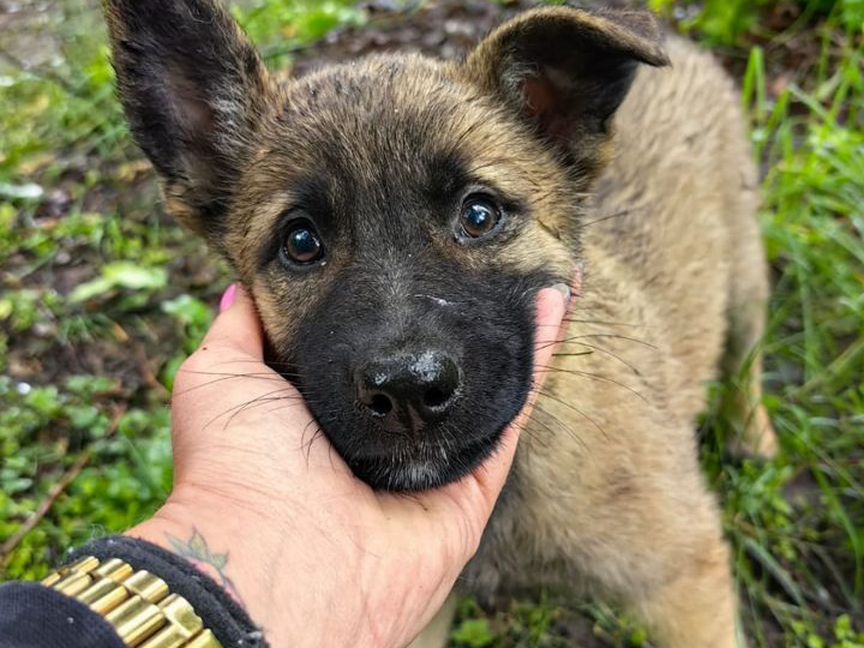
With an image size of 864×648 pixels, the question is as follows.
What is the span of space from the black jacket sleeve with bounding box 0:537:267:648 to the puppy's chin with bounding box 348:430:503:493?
0.54 m

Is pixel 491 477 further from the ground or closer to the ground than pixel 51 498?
further from the ground

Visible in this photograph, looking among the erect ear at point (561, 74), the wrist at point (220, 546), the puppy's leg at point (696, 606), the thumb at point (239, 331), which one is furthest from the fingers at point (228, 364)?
the puppy's leg at point (696, 606)

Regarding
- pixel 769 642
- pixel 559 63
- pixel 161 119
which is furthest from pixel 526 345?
pixel 769 642

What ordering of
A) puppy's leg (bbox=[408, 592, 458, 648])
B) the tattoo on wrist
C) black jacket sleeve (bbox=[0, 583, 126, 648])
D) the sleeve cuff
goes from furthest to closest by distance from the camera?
puppy's leg (bbox=[408, 592, 458, 648]) → the tattoo on wrist → the sleeve cuff → black jacket sleeve (bbox=[0, 583, 126, 648])

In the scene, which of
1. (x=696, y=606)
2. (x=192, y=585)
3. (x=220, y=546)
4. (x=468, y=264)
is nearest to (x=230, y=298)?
(x=468, y=264)

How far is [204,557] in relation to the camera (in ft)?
6.31

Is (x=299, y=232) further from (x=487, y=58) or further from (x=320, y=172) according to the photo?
(x=487, y=58)

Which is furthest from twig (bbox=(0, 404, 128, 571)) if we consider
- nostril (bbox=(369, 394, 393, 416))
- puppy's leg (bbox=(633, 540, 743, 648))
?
puppy's leg (bbox=(633, 540, 743, 648))

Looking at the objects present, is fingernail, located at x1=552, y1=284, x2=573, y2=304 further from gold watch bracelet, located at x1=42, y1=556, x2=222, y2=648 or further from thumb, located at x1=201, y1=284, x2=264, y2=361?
gold watch bracelet, located at x1=42, y1=556, x2=222, y2=648

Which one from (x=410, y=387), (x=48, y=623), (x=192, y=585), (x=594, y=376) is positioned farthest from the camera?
(x=594, y=376)

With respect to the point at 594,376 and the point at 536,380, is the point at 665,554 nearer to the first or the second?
the point at 594,376

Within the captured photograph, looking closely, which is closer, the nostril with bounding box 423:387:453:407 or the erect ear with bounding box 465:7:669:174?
the nostril with bounding box 423:387:453:407

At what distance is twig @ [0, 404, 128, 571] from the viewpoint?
3480mm

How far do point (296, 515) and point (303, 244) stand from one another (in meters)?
0.78
